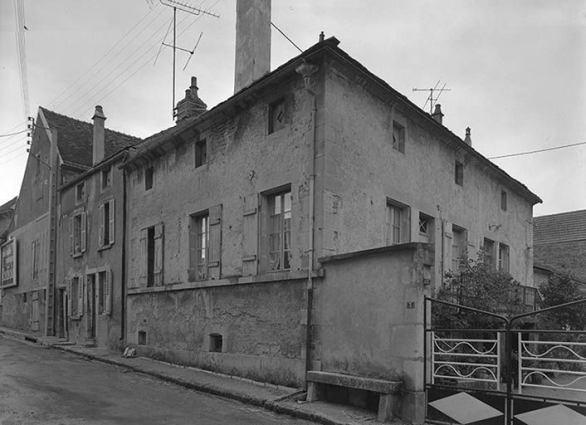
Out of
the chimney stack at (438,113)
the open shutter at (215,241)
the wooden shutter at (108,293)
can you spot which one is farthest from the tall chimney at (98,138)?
the chimney stack at (438,113)

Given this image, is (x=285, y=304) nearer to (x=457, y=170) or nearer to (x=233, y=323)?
(x=233, y=323)

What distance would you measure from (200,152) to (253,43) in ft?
9.78

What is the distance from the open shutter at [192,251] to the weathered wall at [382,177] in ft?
15.5

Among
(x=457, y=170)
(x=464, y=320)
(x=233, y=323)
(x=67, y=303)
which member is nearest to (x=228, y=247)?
(x=233, y=323)

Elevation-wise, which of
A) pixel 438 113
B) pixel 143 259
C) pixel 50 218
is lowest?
pixel 143 259

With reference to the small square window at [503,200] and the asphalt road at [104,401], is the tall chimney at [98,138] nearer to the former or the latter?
the asphalt road at [104,401]

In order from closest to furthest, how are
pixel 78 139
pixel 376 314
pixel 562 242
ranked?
pixel 376 314, pixel 78 139, pixel 562 242

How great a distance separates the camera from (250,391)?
913 cm

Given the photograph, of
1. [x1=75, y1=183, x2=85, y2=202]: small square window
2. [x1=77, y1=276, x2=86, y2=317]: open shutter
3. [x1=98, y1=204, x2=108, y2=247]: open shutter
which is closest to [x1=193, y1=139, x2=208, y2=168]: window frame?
[x1=98, y1=204, x2=108, y2=247]: open shutter

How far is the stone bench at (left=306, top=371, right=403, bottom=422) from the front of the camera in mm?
7027

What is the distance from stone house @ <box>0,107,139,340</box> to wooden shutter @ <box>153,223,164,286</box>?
17.2 ft

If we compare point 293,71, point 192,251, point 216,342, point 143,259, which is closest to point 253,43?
point 293,71

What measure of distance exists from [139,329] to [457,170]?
33.0ft

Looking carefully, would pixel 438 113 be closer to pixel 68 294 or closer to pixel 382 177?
pixel 382 177
